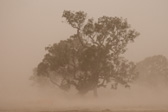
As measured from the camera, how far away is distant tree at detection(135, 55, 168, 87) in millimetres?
83125

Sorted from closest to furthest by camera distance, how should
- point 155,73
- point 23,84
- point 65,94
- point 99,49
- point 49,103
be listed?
point 49,103, point 99,49, point 65,94, point 155,73, point 23,84

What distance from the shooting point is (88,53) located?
5603 centimetres

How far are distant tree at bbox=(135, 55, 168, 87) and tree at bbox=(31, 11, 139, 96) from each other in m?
27.0

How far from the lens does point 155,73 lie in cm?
8338

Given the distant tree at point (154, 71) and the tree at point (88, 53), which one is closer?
the tree at point (88, 53)

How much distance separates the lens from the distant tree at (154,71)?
83125 mm

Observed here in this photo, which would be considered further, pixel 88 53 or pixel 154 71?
pixel 154 71

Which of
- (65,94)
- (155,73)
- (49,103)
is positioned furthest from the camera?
(155,73)

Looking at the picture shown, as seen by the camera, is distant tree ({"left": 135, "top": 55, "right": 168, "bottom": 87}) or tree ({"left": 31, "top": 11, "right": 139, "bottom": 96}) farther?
distant tree ({"left": 135, "top": 55, "right": 168, "bottom": 87})

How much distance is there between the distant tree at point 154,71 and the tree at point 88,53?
26954mm

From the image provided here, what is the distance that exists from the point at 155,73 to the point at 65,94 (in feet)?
92.1

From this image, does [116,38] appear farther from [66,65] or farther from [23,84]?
[23,84]

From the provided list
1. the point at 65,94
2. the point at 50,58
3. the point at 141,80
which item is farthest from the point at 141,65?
the point at 50,58

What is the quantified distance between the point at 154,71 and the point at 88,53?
105 ft
